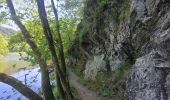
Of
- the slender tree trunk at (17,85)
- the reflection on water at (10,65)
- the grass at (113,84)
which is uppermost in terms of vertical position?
the slender tree trunk at (17,85)

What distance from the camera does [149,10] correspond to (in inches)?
432

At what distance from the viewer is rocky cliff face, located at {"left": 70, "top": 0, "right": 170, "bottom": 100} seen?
27.5 ft

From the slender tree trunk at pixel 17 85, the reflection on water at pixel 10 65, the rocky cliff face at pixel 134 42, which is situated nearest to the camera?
the slender tree trunk at pixel 17 85

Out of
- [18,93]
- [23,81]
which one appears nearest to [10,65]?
[18,93]

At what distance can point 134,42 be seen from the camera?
1257cm

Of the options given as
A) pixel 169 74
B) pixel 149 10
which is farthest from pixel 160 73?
pixel 149 10

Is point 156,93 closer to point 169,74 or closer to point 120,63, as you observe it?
point 169,74

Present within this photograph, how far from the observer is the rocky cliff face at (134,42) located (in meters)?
8.37

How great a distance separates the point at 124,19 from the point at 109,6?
11.0 ft

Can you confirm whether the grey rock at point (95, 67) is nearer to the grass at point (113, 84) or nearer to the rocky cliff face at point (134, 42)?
the rocky cliff face at point (134, 42)

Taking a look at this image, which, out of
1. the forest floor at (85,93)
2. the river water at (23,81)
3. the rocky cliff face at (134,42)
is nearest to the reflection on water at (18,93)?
the river water at (23,81)

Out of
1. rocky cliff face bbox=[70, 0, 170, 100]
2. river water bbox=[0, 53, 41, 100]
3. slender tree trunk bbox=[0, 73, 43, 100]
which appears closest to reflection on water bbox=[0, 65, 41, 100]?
river water bbox=[0, 53, 41, 100]

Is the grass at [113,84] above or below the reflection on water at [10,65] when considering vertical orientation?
above

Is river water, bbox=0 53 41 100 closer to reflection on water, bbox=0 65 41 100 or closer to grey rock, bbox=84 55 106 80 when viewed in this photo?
reflection on water, bbox=0 65 41 100
